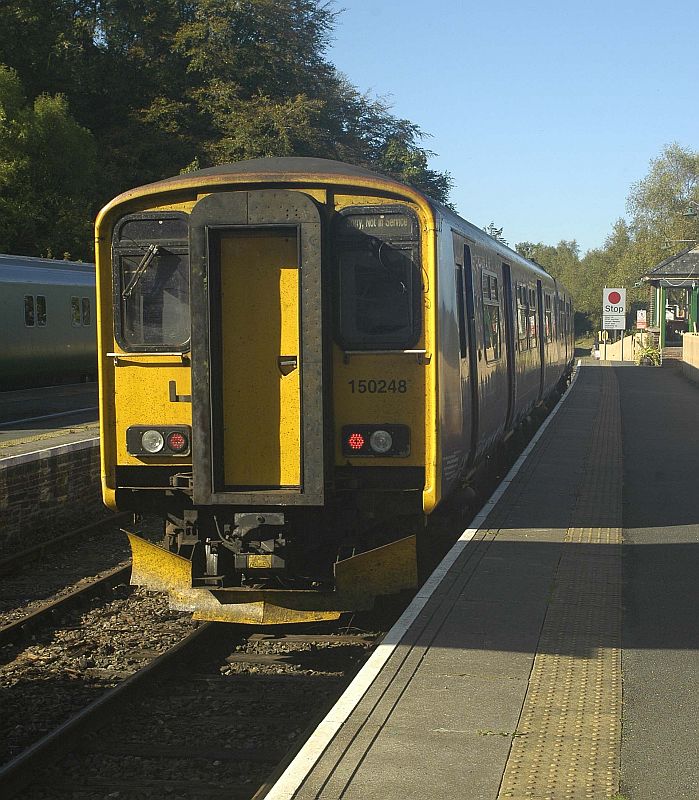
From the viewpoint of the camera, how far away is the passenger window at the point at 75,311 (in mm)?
29138

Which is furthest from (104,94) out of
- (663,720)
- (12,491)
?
(663,720)

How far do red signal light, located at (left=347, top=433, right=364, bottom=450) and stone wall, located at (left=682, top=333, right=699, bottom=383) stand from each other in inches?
1256

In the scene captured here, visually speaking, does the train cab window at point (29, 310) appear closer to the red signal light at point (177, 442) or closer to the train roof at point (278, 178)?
the train roof at point (278, 178)

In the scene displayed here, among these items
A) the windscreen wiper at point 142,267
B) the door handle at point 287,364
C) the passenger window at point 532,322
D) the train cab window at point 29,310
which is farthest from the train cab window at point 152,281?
the train cab window at point 29,310

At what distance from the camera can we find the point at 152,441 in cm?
797

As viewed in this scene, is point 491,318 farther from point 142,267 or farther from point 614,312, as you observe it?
point 614,312

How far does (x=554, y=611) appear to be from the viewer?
8.04m

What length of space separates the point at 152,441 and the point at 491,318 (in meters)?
5.34

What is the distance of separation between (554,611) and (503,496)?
5210mm

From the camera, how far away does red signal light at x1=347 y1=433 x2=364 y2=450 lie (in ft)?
25.5

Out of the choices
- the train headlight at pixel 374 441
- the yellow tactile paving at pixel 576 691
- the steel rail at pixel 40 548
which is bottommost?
the steel rail at pixel 40 548

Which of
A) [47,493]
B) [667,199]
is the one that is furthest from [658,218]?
[47,493]

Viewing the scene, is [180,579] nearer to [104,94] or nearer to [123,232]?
[123,232]

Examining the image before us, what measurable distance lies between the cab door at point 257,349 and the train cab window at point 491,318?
14.0 ft
